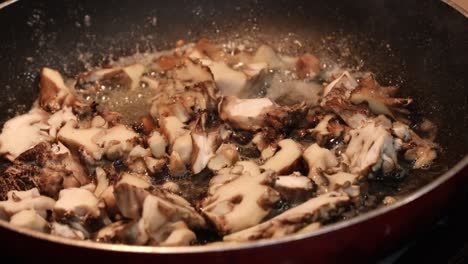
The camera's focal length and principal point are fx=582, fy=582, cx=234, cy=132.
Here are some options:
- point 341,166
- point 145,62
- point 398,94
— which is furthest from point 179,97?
point 398,94

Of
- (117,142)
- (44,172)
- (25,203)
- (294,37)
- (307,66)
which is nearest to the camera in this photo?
(25,203)

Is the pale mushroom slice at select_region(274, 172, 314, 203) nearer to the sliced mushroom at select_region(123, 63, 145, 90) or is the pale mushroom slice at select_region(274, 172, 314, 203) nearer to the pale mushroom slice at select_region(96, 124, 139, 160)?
the pale mushroom slice at select_region(96, 124, 139, 160)

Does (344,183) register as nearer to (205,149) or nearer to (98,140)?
(205,149)

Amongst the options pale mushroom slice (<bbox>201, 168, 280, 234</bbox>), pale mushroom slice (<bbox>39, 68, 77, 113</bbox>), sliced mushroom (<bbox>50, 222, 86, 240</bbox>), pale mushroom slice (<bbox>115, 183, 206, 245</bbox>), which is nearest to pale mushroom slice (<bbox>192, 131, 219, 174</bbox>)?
pale mushroom slice (<bbox>201, 168, 280, 234</bbox>)

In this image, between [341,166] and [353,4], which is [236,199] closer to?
[341,166]

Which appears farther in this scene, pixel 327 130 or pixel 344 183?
pixel 327 130

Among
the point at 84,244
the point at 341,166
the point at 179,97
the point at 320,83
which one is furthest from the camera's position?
the point at 320,83

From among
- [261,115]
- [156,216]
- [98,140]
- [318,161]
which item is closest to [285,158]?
[318,161]
